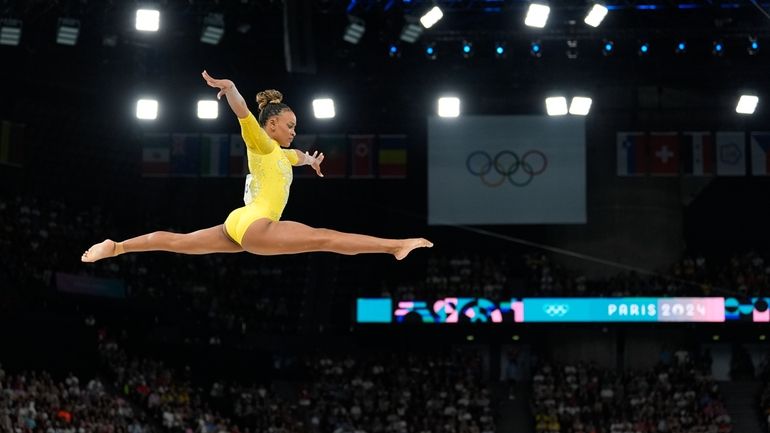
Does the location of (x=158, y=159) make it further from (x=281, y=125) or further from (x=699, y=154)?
(x=281, y=125)

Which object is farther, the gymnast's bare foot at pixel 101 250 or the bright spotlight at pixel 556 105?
the bright spotlight at pixel 556 105

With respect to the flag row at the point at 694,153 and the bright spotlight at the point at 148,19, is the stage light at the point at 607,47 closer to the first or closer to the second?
the flag row at the point at 694,153

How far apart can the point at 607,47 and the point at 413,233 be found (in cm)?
1495

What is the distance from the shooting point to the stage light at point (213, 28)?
83.6 ft

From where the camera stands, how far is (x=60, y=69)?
35.0 m

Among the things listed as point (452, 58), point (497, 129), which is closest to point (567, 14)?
point (452, 58)

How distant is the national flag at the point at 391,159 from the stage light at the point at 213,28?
26.0 feet

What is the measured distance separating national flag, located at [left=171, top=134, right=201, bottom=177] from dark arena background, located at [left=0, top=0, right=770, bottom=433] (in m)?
0.06

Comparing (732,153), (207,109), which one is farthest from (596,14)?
(732,153)

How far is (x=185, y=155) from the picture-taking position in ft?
106

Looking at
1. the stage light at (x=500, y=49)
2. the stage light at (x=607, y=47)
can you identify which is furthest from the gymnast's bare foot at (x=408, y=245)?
the stage light at (x=607, y=47)

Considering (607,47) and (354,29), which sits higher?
(354,29)

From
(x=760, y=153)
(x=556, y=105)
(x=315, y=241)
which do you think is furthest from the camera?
(x=760, y=153)

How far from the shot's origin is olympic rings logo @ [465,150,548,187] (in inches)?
1235
